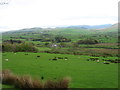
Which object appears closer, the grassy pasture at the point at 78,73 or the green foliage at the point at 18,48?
the grassy pasture at the point at 78,73

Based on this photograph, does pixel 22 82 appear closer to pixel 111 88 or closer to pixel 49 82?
pixel 49 82

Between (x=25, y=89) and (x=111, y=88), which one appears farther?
(x=111, y=88)

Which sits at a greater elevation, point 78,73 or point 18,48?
point 78,73

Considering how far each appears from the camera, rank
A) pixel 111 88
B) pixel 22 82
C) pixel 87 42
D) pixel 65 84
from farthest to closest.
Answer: pixel 87 42
pixel 111 88
pixel 22 82
pixel 65 84

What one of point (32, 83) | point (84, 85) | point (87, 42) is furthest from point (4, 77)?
point (87, 42)

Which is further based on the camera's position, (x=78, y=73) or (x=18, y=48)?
(x=18, y=48)

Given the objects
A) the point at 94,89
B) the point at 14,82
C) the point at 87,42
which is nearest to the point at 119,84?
the point at 94,89

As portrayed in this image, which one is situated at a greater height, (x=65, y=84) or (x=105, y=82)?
(x=65, y=84)

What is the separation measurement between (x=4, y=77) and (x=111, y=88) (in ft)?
25.7

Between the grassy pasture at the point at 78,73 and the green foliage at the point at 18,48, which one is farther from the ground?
the grassy pasture at the point at 78,73

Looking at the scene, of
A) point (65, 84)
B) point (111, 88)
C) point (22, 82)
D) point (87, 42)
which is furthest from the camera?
point (87, 42)

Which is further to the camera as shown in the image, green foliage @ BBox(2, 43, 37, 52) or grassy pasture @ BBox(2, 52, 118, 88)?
green foliage @ BBox(2, 43, 37, 52)

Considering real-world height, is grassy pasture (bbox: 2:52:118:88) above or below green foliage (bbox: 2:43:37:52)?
above

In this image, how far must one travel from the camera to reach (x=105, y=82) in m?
14.9
